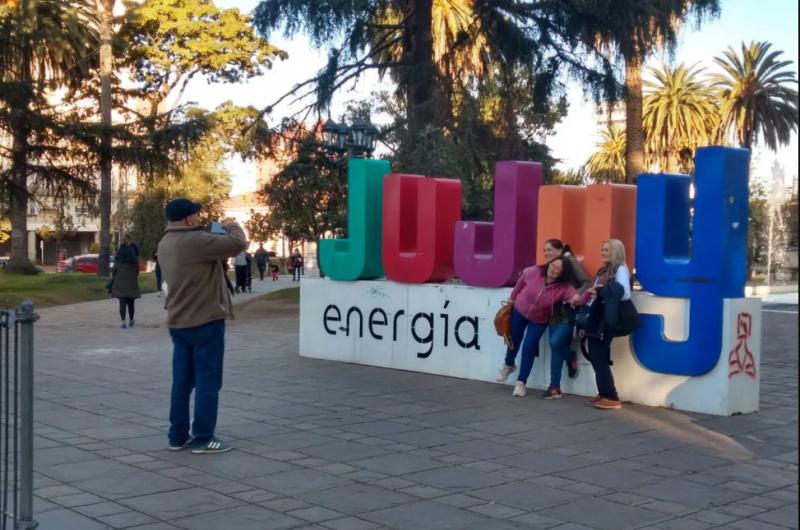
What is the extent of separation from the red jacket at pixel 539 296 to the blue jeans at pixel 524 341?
96 mm

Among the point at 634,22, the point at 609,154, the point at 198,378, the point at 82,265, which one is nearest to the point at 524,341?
the point at 198,378

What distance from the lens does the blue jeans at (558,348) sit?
31.8 feet

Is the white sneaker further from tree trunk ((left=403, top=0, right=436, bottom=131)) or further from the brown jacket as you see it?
tree trunk ((left=403, top=0, right=436, bottom=131))

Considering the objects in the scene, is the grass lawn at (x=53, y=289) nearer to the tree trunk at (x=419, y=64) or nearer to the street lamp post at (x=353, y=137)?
the street lamp post at (x=353, y=137)

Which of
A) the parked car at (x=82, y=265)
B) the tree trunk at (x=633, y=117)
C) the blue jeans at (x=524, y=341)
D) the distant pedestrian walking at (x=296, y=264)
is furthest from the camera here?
the parked car at (x=82, y=265)

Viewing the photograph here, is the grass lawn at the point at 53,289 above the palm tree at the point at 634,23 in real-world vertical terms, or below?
below

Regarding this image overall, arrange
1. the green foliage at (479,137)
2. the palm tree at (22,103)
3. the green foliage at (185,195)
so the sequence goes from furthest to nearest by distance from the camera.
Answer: the green foliage at (185,195) < the palm tree at (22,103) < the green foliage at (479,137)

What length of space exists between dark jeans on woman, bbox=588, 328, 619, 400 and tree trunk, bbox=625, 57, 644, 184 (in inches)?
463

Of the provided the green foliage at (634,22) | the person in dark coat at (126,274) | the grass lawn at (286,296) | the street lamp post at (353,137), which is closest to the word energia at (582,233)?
the street lamp post at (353,137)

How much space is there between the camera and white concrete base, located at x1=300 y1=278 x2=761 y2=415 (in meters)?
9.22

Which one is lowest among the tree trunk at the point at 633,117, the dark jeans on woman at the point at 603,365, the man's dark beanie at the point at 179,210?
the dark jeans on woman at the point at 603,365

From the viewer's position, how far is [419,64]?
2042 centimetres

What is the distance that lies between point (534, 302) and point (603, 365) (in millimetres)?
985

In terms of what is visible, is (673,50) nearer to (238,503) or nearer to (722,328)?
(722,328)
